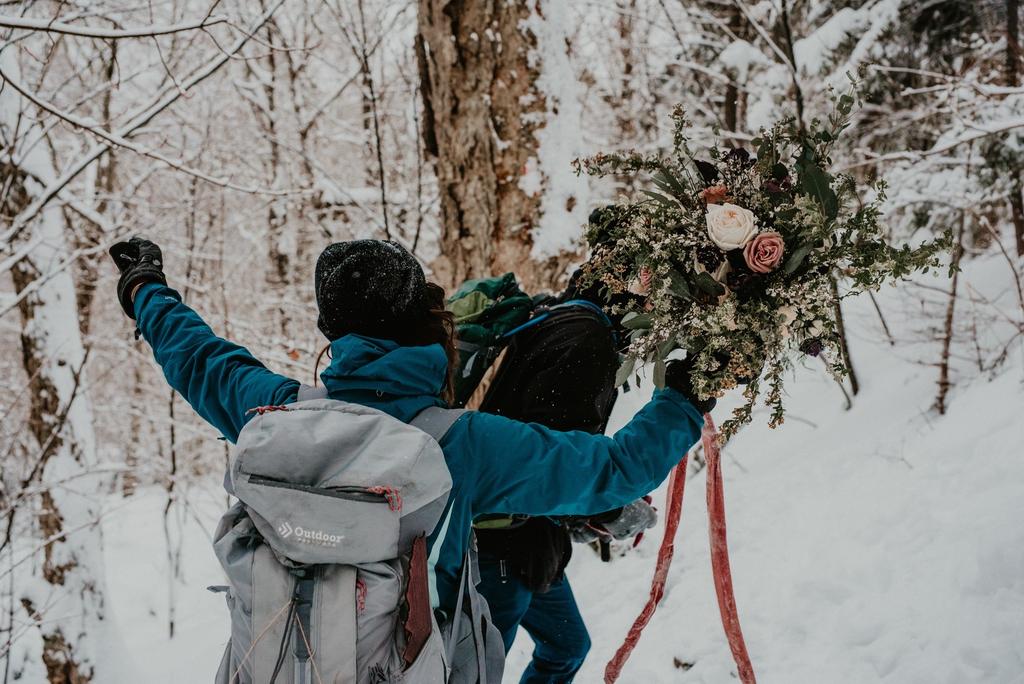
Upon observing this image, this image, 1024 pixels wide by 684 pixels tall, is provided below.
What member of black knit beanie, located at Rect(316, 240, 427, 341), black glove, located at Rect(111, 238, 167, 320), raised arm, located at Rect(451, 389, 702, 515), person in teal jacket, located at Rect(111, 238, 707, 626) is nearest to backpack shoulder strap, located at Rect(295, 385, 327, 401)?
person in teal jacket, located at Rect(111, 238, 707, 626)

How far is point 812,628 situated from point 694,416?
7.46 ft

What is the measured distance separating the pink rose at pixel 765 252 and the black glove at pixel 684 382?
0.32m

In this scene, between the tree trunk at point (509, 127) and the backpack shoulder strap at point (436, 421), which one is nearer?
the backpack shoulder strap at point (436, 421)

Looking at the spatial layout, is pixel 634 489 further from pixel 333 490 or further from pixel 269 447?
pixel 269 447

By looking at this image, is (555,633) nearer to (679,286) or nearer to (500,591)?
(500,591)

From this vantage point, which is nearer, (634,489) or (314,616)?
(314,616)

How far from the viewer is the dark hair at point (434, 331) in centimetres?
170

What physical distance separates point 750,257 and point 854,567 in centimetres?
265

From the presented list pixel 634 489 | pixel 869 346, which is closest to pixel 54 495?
pixel 634 489

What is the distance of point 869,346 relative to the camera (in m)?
8.09

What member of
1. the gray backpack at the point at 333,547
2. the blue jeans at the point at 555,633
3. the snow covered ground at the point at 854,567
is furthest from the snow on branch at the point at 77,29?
the snow covered ground at the point at 854,567

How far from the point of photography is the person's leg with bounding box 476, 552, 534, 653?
6.97ft

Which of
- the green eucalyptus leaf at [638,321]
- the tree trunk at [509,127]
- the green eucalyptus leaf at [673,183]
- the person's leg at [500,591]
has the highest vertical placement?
the tree trunk at [509,127]

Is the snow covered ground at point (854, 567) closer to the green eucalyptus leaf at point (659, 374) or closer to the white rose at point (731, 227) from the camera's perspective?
the green eucalyptus leaf at point (659, 374)
